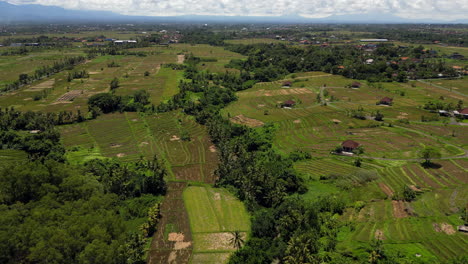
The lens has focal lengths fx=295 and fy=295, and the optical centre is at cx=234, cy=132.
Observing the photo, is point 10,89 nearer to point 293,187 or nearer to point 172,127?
point 172,127

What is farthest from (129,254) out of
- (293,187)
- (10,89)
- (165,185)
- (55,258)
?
(10,89)

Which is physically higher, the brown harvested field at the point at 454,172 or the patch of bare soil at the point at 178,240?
the brown harvested field at the point at 454,172

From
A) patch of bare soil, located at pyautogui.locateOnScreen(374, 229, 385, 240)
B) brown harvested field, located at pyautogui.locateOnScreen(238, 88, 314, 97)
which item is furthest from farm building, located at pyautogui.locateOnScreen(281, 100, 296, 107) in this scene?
patch of bare soil, located at pyautogui.locateOnScreen(374, 229, 385, 240)

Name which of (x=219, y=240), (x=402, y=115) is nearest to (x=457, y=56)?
(x=402, y=115)

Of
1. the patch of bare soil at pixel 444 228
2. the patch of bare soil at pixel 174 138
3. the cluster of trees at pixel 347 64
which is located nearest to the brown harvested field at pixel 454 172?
the patch of bare soil at pixel 444 228

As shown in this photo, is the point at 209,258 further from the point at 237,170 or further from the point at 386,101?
the point at 386,101

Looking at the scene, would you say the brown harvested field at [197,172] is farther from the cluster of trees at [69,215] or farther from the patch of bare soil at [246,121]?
the patch of bare soil at [246,121]

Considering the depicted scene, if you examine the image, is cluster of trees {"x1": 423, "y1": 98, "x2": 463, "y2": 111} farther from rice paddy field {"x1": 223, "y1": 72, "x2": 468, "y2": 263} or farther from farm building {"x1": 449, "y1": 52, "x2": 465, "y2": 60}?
farm building {"x1": 449, "y1": 52, "x2": 465, "y2": 60}
